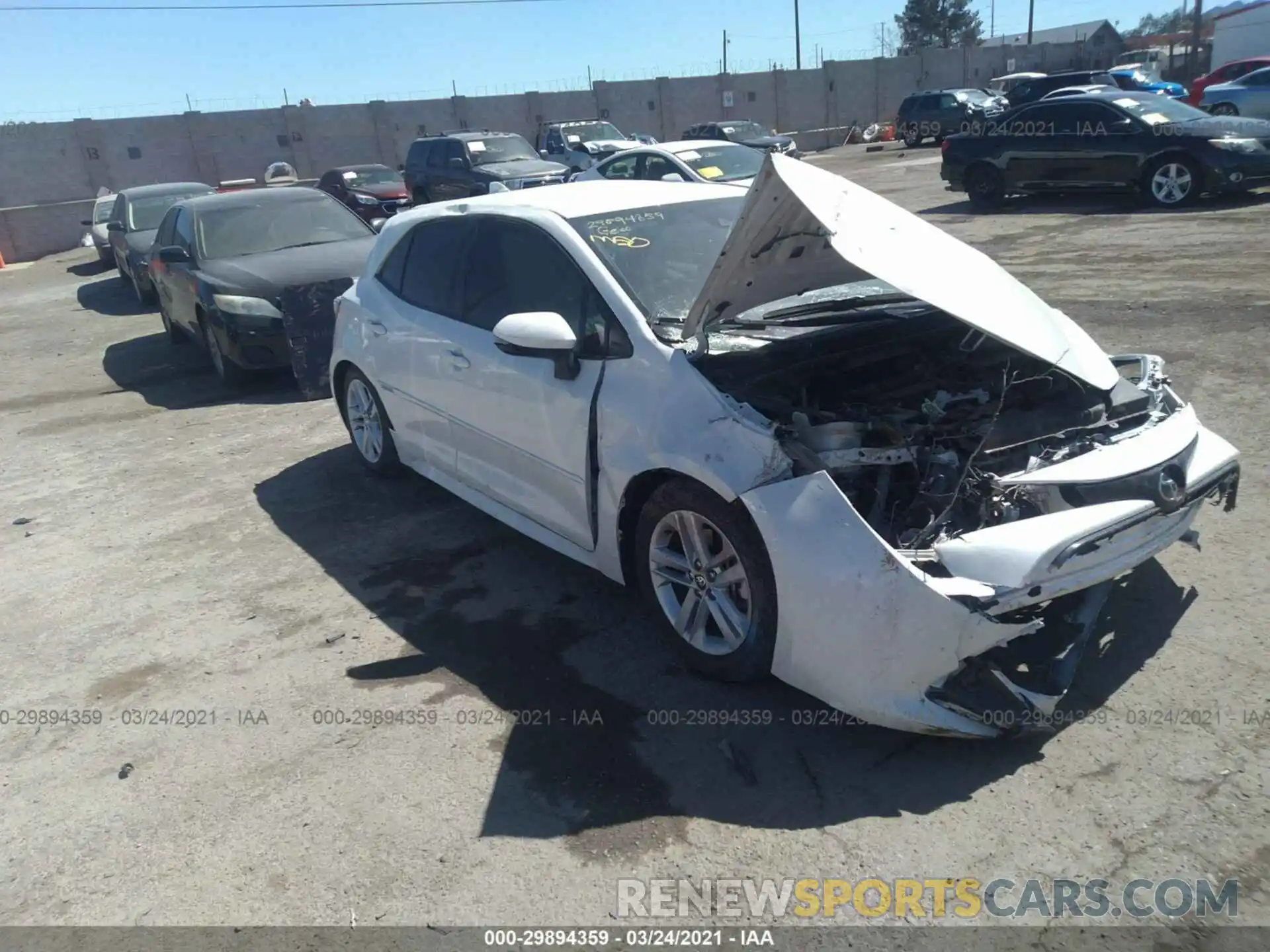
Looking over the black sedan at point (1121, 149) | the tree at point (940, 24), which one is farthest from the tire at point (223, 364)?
the tree at point (940, 24)

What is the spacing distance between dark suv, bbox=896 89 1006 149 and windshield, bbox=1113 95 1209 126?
57.3ft

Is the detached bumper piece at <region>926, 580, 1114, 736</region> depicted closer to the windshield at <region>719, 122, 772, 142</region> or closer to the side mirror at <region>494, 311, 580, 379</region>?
the side mirror at <region>494, 311, 580, 379</region>

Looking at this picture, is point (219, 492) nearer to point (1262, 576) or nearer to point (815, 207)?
point (815, 207)

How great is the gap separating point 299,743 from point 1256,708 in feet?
11.1

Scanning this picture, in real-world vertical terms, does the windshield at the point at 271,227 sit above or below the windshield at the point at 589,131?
below

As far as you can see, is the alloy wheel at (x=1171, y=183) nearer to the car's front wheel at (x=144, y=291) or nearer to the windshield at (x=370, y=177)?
the windshield at (x=370, y=177)

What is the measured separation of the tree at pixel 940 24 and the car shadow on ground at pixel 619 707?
85158mm

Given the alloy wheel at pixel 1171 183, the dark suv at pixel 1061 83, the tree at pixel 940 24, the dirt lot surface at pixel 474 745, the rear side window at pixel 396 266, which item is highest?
the tree at pixel 940 24

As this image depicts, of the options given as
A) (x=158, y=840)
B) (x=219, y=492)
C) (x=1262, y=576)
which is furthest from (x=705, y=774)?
(x=219, y=492)

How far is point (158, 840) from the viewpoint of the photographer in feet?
10.6

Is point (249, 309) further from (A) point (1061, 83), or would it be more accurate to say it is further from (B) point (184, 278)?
(A) point (1061, 83)

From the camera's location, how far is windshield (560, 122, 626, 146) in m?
25.2

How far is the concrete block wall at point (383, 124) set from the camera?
35.2 metres

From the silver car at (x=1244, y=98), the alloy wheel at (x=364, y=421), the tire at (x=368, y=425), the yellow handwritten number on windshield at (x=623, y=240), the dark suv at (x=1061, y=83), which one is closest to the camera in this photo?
the yellow handwritten number on windshield at (x=623, y=240)
